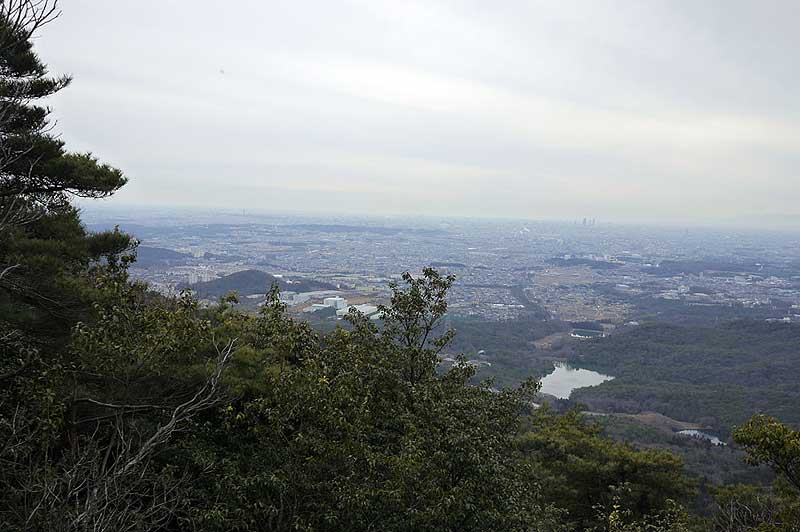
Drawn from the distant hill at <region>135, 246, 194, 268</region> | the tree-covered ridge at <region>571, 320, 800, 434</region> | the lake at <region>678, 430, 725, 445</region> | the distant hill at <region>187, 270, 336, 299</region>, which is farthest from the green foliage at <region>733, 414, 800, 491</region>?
the distant hill at <region>135, 246, 194, 268</region>

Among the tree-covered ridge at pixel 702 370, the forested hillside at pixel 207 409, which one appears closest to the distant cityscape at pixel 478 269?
the tree-covered ridge at pixel 702 370

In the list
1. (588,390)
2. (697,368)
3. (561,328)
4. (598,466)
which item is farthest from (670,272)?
(598,466)

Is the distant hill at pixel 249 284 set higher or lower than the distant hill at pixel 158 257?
lower

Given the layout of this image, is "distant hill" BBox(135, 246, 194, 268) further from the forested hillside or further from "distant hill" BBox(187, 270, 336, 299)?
the forested hillside

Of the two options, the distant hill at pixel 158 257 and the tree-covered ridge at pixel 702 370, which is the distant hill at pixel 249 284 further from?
the tree-covered ridge at pixel 702 370

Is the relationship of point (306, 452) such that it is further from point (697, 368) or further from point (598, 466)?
point (697, 368)

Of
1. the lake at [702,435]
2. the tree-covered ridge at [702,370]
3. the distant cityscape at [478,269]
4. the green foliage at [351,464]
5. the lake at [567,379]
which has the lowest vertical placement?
the lake at [567,379]
